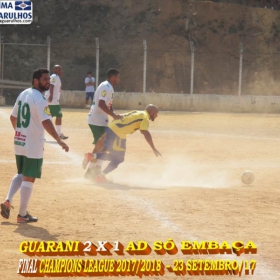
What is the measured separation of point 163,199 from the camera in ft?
38.9

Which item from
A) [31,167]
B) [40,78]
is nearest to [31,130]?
[31,167]

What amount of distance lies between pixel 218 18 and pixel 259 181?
116 feet

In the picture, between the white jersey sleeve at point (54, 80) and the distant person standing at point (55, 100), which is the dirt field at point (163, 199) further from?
the white jersey sleeve at point (54, 80)

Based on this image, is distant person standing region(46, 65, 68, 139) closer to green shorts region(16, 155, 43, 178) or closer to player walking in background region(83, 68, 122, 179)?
player walking in background region(83, 68, 122, 179)

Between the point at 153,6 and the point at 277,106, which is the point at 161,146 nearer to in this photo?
the point at 277,106

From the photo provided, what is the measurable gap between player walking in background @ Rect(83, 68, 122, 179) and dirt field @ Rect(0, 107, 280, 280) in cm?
36

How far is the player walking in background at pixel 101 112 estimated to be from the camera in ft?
45.7

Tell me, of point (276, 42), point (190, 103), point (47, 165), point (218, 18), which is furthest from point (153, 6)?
point (47, 165)

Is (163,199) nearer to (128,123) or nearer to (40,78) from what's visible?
(128,123)
